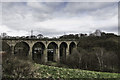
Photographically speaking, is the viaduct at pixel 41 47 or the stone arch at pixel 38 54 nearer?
the viaduct at pixel 41 47

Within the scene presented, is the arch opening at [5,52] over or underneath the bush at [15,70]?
over

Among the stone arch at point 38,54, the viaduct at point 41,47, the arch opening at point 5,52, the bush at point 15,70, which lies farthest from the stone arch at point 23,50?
the bush at point 15,70

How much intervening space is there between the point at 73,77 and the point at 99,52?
15.3 m

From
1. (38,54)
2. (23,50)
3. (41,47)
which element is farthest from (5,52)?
(38,54)

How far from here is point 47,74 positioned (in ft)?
41.2

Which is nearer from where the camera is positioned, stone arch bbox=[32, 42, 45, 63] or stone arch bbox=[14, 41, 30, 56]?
stone arch bbox=[14, 41, 30, 56]

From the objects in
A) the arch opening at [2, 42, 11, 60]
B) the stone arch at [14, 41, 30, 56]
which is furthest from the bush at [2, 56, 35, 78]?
the stone arch at [14, 41, 30, 56]

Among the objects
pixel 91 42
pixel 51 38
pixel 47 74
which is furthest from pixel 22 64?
pixel 91 42

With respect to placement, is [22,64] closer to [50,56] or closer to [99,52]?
[99,52]

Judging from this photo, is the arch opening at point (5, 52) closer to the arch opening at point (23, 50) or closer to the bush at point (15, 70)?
the bush at point (15, 70)

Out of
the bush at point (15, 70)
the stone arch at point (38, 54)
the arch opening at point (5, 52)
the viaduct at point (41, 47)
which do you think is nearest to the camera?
the bush at point (15, 70)

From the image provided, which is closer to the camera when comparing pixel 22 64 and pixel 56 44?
pixel 22 64

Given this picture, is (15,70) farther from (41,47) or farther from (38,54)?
(38,54)

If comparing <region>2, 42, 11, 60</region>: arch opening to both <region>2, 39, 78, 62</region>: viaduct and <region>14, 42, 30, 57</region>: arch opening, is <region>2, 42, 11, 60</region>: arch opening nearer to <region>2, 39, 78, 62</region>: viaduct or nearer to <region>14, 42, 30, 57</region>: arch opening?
<region>2, 39, 78, 62</region>: viaduct
